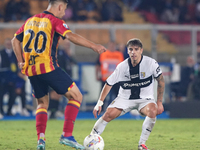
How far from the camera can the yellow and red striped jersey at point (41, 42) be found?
16.3 ft

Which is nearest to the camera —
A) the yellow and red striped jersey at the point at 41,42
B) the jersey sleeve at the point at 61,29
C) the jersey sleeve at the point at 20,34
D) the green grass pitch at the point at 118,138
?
the jersey sleeve at the point at 61,29

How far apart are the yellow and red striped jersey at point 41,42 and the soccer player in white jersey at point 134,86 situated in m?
1.00

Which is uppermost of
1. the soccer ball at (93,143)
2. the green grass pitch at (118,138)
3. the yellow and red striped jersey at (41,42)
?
the yellow and red striped jersey at (41,42)

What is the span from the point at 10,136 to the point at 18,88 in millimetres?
4551

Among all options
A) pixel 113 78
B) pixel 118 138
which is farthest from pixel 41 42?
pixel 118 138

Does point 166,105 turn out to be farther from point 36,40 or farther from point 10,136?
point 36,40

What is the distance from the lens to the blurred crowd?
1530 centimetres

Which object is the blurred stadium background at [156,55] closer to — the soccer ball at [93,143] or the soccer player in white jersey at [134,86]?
the soccer player in white jersey at [134,86]

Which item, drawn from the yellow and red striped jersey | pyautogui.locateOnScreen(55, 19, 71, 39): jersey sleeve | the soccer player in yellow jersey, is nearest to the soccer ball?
the soccer player in yellow jersey

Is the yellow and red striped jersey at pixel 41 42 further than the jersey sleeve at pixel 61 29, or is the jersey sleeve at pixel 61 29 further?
the yellow and red striped jersey at pixel 41 42

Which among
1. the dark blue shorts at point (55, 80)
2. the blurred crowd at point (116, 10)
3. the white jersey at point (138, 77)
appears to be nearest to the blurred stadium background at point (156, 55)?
the blurred crowd at point (116, 10)

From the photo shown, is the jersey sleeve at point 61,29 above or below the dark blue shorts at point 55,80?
above

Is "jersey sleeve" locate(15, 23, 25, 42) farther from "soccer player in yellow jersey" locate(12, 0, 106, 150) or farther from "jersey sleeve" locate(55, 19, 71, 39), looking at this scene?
"jersey sleeve" locate(55, 19, 71, 39)

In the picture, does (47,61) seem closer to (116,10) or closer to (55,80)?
(55,80)
